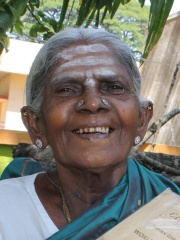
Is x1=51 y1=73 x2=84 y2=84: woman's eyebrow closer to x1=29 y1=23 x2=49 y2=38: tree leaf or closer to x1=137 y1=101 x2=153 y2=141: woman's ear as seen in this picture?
x1=137 y1=101 x2=153 y2=141: woman's ear

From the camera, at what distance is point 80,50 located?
1.91 metres

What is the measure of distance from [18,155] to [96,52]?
5.78 ft

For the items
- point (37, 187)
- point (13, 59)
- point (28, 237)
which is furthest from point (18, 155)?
point (13, 59)

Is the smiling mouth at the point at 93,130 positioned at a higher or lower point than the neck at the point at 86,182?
higher

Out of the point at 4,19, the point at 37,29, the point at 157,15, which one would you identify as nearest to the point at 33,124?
the point at 4,19

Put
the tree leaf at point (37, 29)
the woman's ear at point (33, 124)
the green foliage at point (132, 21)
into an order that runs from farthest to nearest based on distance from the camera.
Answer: the green foliage at point (132, 21)
the tree leaf at point (37, 29)
the woman's ear at point (33, 124)

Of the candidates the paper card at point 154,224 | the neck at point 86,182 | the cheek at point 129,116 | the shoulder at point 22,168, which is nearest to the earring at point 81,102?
the cheek at point 129,116

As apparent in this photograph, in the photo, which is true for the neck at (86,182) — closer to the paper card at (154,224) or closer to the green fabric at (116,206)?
the green fabric at (116,206)

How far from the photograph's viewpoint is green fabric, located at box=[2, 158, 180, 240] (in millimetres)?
1718

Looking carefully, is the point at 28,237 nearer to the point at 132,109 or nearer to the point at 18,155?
the point at 132,109

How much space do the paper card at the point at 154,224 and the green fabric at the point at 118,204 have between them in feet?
1.08

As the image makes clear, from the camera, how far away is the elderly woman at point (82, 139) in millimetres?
1769

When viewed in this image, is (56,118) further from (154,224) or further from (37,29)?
(37,29)

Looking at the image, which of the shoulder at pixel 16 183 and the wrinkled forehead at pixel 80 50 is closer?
the wrinkled forehead at pixel 80 50
